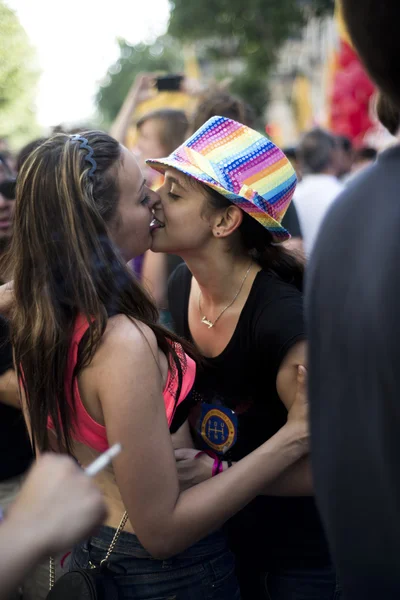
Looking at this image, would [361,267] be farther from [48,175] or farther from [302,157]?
[302,157]

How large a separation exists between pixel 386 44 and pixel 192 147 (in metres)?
1.29

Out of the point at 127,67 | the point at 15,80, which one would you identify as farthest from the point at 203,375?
the point at 127,67

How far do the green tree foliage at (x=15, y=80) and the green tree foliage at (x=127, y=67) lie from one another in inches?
2109

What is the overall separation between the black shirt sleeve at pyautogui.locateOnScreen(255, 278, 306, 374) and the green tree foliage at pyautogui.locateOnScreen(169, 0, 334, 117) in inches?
802

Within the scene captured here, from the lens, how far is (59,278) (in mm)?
1648

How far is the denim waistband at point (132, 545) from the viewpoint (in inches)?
66.1

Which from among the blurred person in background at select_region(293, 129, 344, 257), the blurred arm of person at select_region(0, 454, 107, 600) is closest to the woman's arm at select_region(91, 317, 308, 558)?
the blurred arm of person at select_region(0, 454, 107, 600)

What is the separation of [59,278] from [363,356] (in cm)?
100

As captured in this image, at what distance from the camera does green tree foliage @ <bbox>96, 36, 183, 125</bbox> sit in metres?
55.3

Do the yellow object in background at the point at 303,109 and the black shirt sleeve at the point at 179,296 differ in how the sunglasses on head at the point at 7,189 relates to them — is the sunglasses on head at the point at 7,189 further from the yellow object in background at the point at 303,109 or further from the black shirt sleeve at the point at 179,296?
the yellow object in background at the point at 303,109

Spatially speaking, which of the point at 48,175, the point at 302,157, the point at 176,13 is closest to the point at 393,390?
the point at 48,175

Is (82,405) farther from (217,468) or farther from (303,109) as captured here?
(303,109)

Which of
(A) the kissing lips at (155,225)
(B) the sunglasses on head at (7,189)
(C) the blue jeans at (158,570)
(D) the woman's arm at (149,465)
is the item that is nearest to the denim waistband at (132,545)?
(C) the blue jeans at (158,570)

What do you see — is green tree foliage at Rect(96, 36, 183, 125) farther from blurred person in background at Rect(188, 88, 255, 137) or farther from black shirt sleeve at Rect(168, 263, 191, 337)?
black shirt sleeve at Rect(168, 263, 191, 337)
